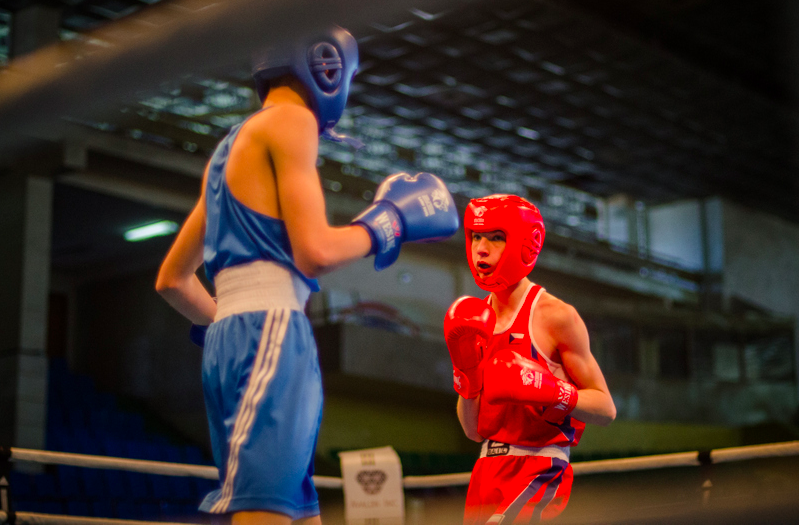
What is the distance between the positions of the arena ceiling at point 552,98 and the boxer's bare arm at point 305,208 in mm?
8018

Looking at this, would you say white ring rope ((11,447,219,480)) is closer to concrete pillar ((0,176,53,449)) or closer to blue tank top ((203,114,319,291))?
blue tank top ((203,114,319,291))

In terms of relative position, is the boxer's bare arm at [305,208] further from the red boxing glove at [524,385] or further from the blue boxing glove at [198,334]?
the red boxing glove at [524,385]

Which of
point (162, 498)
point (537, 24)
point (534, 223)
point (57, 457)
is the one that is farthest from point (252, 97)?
point (534, 223)

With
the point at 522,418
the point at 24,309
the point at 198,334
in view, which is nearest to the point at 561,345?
the point at 522,418

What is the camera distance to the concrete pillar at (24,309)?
9.80m

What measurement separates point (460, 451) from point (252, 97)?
7.11m

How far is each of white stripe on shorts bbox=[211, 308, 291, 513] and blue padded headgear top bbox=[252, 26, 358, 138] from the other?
485 millimetres

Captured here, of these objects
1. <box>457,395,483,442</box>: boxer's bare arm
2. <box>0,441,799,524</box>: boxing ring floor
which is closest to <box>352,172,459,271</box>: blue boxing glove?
<box>0,441,799,524</box>: boxing ring floor

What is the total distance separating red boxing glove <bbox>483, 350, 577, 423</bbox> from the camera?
2.11 meters

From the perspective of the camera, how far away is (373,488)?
4207mm

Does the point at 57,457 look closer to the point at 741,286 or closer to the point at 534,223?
the point at 534,223

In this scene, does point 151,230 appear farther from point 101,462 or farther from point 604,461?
point 604,461

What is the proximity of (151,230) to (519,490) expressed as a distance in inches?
486

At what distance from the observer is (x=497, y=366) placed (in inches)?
84.8
